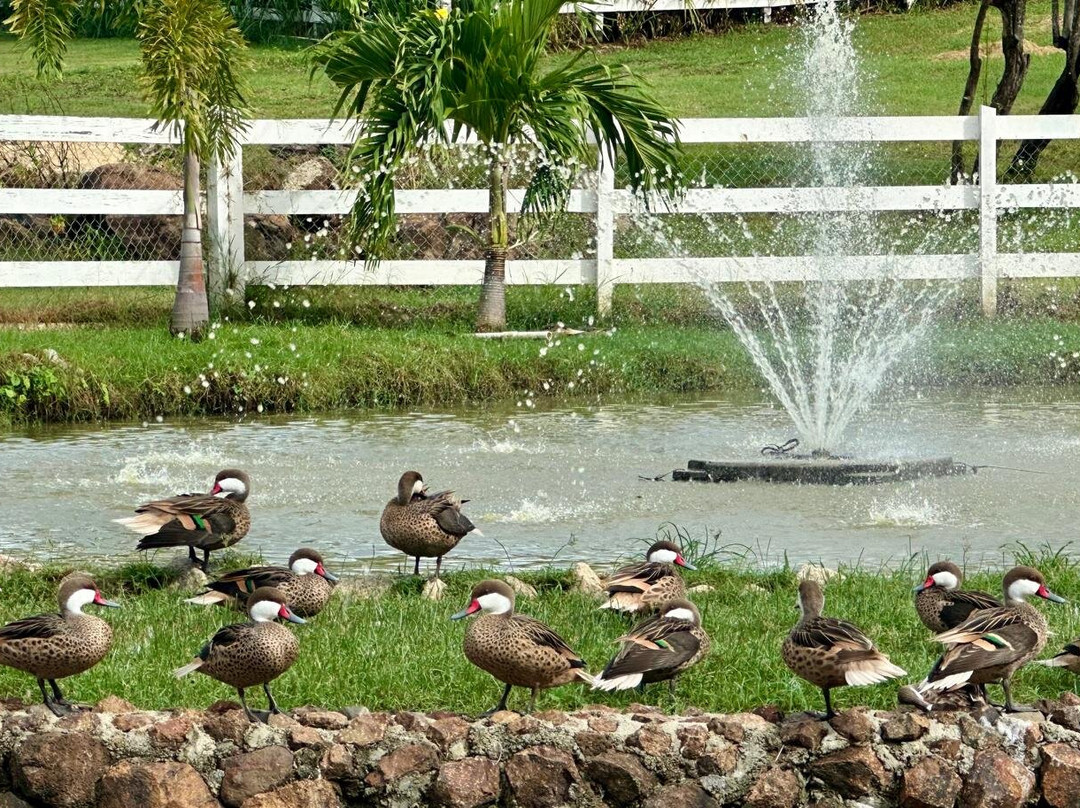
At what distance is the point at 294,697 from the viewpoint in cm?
519

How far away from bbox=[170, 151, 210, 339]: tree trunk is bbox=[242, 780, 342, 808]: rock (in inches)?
367

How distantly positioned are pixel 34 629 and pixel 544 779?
1.61 m

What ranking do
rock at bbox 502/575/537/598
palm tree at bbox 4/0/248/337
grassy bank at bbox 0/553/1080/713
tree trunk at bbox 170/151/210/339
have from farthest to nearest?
tree trunk at bbox 170/151/210/339 < palm tree at bbox 4/0/248/337 < rock at bbox 502/575/537/598 < grassy bank at bbox 0/553/1080/713

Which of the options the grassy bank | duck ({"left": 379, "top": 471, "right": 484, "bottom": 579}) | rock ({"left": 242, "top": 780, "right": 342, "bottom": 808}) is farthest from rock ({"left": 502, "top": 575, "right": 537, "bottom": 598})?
rock ({"left": 242, "top": 780, "right": 342, "bottom": 808})

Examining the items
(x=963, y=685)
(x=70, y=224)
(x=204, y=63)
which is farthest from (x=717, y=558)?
(x=70, y=224)

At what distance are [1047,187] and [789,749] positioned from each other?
11691 mm

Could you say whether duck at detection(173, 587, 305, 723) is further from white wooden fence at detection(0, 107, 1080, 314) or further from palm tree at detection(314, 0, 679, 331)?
white wooden fence at detection(0, 107, 1080, 314)

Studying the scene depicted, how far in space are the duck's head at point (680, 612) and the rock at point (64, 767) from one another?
173cm

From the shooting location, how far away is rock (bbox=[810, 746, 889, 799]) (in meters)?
4.55

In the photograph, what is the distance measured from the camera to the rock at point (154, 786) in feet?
14.8

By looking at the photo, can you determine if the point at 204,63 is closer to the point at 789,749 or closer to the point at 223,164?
the point at 223,164

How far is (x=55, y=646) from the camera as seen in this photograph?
489 centimetres

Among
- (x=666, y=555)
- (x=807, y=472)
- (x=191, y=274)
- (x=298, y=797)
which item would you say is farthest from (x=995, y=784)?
(x=191, y=274)

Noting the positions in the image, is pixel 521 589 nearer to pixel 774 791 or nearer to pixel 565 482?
pixel 774 791
